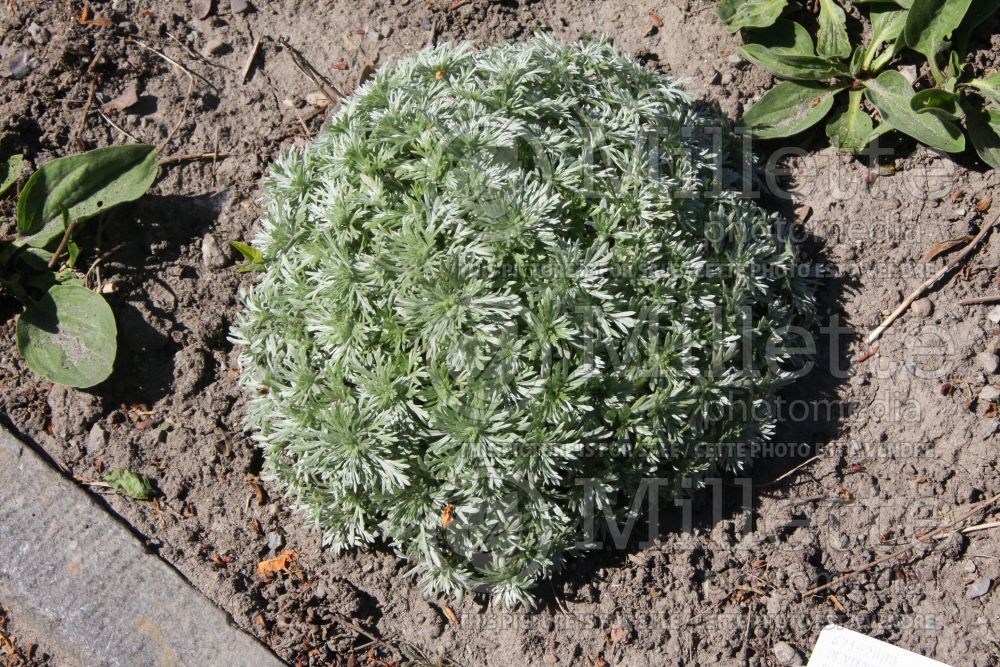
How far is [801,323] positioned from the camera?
3797 millimetres

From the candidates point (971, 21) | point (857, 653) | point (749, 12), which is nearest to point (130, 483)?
point (857, 653)

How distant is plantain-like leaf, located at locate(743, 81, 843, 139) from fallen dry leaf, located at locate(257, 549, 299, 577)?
9.01ft

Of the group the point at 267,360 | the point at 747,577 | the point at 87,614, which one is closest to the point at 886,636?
the point at 747,577

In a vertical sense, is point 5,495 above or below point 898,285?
below

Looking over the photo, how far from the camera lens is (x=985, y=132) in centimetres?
398

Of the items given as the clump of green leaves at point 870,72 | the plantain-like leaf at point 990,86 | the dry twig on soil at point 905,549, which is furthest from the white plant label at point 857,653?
the plantain-like leaf at point 990,86

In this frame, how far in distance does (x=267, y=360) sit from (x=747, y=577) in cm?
211

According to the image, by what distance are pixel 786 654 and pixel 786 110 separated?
239cm

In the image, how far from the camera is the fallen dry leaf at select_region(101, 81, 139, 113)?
4.16 meters

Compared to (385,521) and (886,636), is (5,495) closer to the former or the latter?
(385,521)

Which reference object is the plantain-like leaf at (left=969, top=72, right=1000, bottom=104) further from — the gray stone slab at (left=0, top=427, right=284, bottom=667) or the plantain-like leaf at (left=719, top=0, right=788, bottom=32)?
the gray stone slab at (left=0, top=427, right=284, bottom=667)

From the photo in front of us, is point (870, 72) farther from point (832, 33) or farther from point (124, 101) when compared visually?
point (124, 101)

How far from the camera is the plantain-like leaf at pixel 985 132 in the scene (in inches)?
156

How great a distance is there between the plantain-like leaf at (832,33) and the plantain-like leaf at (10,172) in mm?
3684
